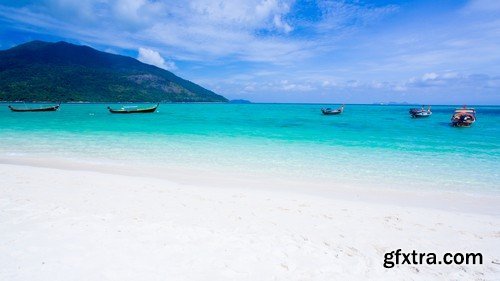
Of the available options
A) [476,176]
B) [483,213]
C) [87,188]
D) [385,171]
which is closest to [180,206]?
[87,188]

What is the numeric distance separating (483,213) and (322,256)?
5.60m

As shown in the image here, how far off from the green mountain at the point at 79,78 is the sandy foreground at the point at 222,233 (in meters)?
A: 122

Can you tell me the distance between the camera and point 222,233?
4.99 meters

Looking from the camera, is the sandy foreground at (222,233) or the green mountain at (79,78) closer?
the sandy foreground at (222,233)

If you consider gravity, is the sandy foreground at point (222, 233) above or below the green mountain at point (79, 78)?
below

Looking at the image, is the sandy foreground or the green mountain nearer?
the sandy foreground

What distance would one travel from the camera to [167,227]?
5.16 m

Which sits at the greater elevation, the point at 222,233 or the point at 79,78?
the point at 79,78

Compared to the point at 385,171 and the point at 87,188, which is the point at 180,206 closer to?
the point at 87,188

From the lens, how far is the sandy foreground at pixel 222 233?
383cm

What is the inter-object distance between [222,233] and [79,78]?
147629 millimetres

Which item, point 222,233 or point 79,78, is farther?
point 79,78

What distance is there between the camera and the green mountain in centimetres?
10688

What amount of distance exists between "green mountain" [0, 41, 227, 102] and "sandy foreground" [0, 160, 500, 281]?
122164 mm
